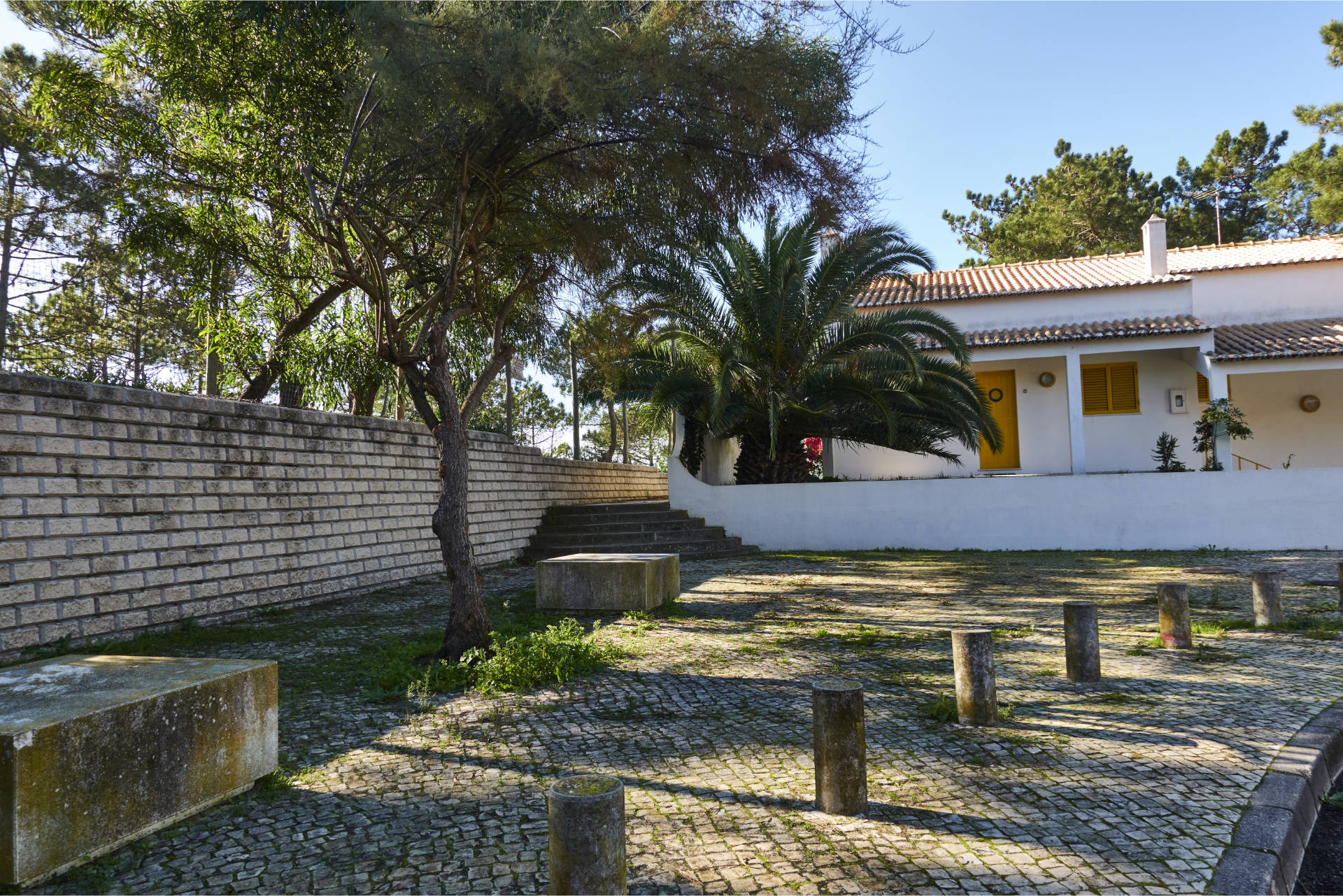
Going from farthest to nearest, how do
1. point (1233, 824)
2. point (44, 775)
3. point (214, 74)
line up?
point (214, 74), point (1233, 824), point (44, 775)

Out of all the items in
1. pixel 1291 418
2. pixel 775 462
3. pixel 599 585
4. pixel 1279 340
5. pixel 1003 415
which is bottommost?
pixel 599 585

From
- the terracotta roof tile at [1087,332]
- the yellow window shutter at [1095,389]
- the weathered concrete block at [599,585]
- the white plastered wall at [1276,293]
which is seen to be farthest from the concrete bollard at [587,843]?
the white plastered wall at [1276,293]

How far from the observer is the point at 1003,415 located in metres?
19.4

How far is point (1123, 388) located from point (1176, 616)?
45.4ft

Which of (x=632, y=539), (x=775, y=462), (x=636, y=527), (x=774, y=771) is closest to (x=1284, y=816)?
(x=774, y=771)

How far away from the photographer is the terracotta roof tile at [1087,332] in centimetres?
1698

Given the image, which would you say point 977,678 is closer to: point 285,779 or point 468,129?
point 285,779

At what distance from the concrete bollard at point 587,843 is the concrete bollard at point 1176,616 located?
5828mm

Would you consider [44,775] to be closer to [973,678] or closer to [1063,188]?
[973,678]

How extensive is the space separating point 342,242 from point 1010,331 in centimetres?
1585

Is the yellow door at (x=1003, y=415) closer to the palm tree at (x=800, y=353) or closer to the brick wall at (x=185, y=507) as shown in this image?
the palm tree at (x=800, y=353)

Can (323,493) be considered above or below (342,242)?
below

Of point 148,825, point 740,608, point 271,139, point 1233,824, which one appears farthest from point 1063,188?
point 148,825

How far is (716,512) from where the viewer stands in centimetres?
1652
